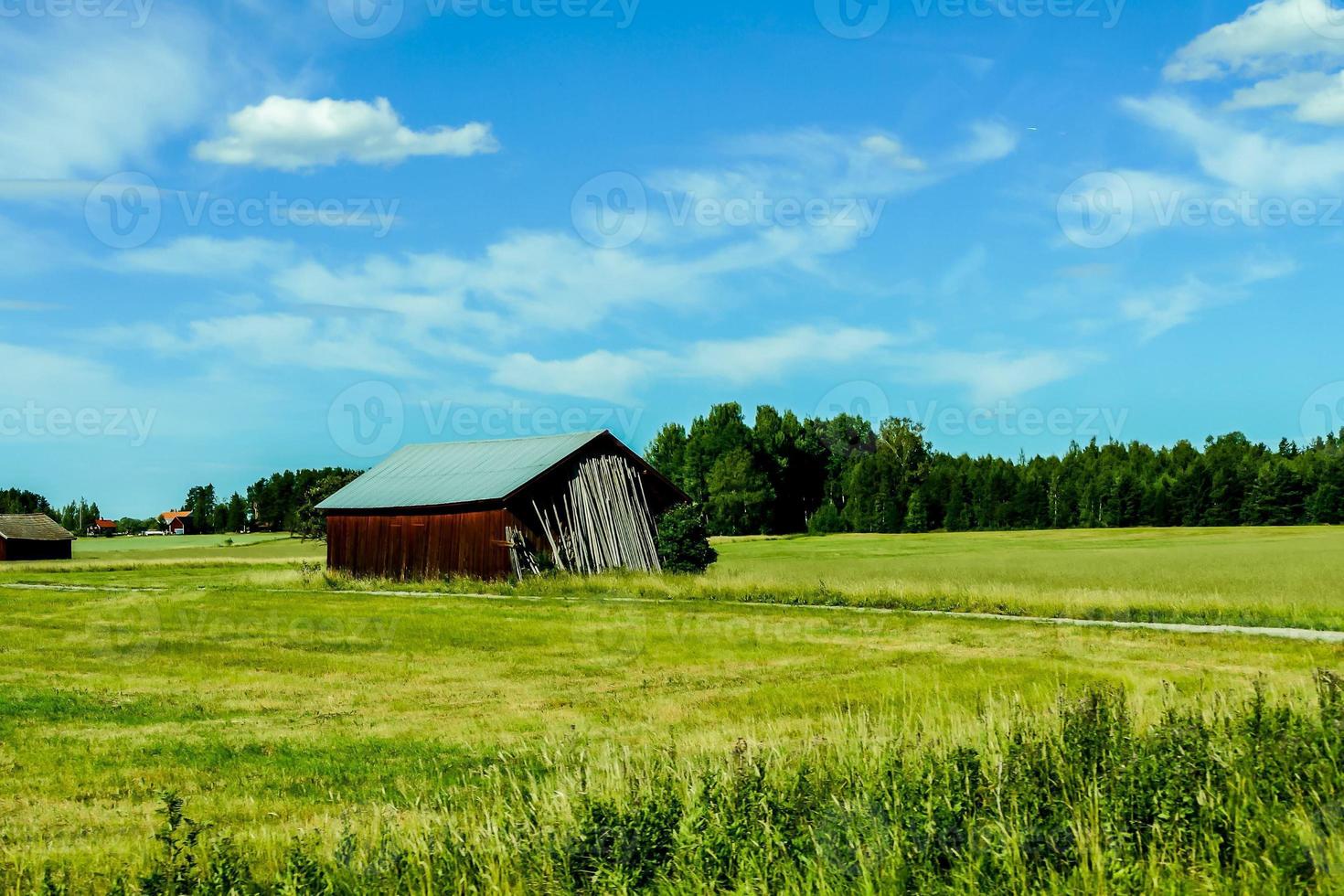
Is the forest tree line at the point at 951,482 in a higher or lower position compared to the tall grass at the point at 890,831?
higher

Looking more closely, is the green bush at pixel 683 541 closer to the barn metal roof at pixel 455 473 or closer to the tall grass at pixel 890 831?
the barn metal roof at pixel 455 473

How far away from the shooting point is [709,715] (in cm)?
1418

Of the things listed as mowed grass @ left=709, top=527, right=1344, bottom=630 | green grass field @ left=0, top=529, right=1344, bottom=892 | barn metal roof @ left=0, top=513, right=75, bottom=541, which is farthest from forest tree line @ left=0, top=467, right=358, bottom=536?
green grass field @ left=0, top=529, right=1344, bottom=892

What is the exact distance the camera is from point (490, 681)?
1812 cm

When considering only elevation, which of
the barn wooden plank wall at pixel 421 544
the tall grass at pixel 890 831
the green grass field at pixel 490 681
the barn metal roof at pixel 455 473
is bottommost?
the green grass field at pixel 490 681

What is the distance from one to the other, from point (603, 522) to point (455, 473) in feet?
27.1

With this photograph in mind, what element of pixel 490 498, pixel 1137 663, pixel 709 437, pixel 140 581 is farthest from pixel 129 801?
pixel 709 437

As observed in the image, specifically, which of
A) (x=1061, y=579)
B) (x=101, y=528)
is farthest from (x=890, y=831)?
(x=101, y=528)

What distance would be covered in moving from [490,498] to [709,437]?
7601cm

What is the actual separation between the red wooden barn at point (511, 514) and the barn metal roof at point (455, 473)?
0.08 m

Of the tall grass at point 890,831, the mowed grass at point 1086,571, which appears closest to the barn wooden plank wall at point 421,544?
the mowed grass at point 1086,571

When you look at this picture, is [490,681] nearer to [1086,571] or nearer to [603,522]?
[603,522]

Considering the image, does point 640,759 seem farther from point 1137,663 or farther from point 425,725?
point 1137,663

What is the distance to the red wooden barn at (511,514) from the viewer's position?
1606 inches
